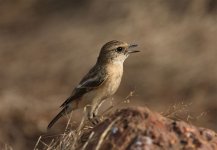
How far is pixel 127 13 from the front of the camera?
23.8m

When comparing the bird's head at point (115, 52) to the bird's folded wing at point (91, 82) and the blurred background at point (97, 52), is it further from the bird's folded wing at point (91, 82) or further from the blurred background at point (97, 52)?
the blurred background at point (97, 52)

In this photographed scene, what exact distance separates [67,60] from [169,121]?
1494 cm

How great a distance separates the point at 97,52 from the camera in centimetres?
2275

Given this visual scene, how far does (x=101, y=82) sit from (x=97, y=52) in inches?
394

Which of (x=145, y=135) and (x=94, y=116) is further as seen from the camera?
(x=94, y=116)

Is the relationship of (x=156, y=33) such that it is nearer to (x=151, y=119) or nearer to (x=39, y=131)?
(x=39, y=131)

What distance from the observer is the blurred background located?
2195cm

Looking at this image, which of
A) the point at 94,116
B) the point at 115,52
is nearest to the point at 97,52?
the point at 115,52

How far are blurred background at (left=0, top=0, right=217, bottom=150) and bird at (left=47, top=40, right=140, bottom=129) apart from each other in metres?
7.51

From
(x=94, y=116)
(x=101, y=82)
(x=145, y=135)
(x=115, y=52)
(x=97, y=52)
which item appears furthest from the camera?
(x=97, y=52)

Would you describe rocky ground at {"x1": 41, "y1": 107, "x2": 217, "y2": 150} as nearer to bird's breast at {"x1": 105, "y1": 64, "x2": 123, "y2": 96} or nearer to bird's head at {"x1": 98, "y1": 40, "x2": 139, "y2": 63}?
bird's breast at {"x1": 105, "y1": 64, "x2": 123, "y2": 96}

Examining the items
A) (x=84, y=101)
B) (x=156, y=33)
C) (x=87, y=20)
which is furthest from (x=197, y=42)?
(x=84, y=101)

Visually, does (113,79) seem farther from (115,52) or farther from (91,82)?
(115,52)

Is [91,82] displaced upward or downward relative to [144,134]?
upward
